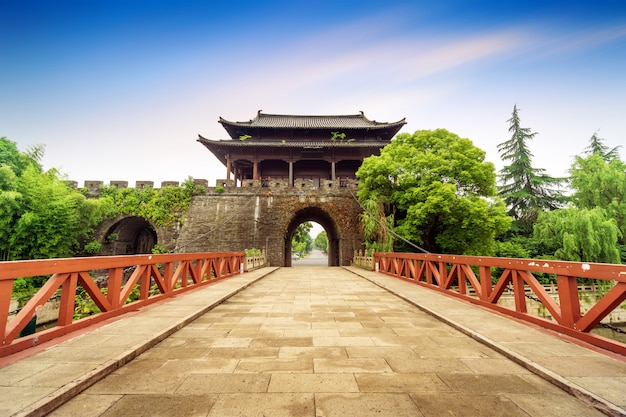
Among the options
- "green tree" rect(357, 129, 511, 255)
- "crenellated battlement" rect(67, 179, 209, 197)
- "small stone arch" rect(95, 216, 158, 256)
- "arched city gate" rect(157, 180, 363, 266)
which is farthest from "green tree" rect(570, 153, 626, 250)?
"small stone arch" rect(95, 216, 158, 256)

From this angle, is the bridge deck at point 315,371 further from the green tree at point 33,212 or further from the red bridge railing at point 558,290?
the green tree at point 33,212

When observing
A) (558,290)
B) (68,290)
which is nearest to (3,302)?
(68,290)

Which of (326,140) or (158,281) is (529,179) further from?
(158,281)

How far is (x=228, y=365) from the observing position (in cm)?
255

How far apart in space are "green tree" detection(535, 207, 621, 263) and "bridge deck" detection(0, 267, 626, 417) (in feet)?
49.8

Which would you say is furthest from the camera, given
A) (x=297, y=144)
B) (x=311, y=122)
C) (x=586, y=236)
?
(x=311, y=122)

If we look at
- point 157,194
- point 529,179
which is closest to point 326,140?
point 157,194

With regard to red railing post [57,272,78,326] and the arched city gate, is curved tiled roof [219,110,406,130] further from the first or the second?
Answer: red railing post [57,272,78,326]

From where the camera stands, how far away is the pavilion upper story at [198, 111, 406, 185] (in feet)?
64.1

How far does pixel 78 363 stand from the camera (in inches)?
94.3

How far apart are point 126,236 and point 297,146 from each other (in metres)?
13.1

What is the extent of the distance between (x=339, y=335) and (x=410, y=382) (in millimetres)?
1302

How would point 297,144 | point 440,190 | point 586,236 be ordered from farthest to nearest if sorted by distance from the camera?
point 297,144 < point 586,236 < point 440,190

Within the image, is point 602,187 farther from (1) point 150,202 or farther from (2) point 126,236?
(2) point 126,236
